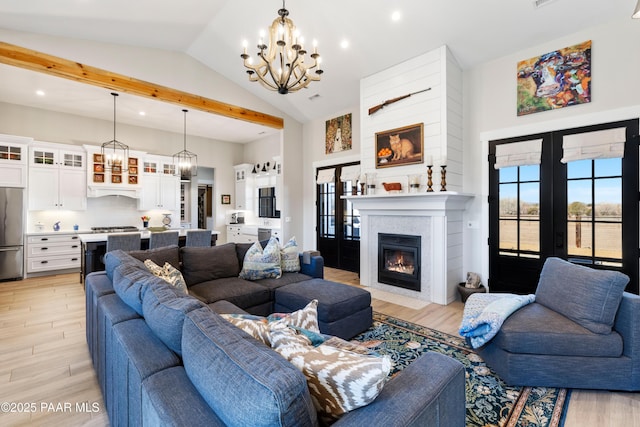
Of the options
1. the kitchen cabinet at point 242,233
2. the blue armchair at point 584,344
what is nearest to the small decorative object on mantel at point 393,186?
the blue armchair at point 584,344

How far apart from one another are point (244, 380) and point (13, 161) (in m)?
7.04

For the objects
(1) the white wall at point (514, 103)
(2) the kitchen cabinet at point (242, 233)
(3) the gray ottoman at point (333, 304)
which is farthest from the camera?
(2) the kitchen cabinet at point (242, 233)

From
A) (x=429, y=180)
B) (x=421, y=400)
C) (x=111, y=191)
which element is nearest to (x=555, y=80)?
(x=429, y=180)

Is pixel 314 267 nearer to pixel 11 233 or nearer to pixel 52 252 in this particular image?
pixel 52 252

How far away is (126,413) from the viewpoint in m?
1.37

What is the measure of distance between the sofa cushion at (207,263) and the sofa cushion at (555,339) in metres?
2.78

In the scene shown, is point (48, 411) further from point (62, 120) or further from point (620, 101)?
point (62, 120)

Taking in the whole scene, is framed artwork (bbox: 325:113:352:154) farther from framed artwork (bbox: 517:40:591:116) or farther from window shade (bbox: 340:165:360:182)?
framed artwork (bbox: 517:40:591:116)

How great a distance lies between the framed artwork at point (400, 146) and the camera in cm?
443

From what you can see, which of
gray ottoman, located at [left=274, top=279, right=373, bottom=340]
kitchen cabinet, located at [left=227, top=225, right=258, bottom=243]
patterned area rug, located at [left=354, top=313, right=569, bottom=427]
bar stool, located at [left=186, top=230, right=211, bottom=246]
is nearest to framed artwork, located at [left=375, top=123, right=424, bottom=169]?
gray ottoman, located at [left=274, top=279, right=373, bottom=340]

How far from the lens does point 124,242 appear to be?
163 inches

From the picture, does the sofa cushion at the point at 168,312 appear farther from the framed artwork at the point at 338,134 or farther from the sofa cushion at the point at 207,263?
the framed artwork at the point at 338,134

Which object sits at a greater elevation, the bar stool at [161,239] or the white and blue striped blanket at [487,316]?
the bar stool at [161,239]

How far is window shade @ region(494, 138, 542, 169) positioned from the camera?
3896 millimetres
